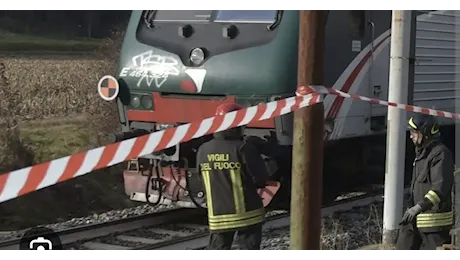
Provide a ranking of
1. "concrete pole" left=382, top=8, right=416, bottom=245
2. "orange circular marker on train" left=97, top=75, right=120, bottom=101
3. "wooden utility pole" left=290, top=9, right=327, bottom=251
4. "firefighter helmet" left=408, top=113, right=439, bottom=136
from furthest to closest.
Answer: "orange circular marker on train" left=97, top=75, right=120, bottom=101 → "concrete pole" left=382, top=8, right=416, bottom=245 → "firefighter helmet" left=408, top=113, right=439, bottom=136 → "wooden utility pole" left=290, top=9, right=327, bottom=251

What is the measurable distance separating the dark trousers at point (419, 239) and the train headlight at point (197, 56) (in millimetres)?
3464

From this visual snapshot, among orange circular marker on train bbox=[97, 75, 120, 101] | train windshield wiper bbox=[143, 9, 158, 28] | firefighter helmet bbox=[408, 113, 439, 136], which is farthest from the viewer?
train windshield wiper bbox=[143, 9, 158, 28]

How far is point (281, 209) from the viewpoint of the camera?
31.3 ft

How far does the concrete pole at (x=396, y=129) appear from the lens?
23.3ft

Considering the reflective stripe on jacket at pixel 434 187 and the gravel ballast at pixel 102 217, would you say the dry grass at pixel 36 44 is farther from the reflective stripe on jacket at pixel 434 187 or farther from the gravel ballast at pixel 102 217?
the reflective stripe on jacket at pixel 434 187

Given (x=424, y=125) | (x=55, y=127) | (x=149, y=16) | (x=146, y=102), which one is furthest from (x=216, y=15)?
(x=55, y=127)

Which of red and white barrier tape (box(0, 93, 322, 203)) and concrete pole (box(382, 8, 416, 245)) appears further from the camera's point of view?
concrete pole (box(382, 8, 416, 245))

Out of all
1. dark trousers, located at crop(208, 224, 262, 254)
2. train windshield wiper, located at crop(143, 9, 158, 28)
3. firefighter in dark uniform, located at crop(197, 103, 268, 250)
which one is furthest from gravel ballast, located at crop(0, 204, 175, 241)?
firefighter in dark uniform, located at crop(197, 103, 268, 250)

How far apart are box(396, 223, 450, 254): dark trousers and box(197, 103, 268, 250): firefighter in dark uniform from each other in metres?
1.14

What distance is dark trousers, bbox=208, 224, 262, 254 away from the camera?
564 centimetres

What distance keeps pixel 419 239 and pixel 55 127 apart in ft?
30.6

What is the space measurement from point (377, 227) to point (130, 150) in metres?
4.59

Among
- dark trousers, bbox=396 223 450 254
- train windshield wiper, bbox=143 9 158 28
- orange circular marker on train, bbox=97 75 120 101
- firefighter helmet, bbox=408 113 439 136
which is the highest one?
train windshield wiper, bbox=143 9 158 28

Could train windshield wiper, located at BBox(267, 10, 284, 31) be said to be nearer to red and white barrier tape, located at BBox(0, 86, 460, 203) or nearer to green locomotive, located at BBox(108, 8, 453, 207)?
green locomotive, located at BBox(108, 8, 453, 207)
